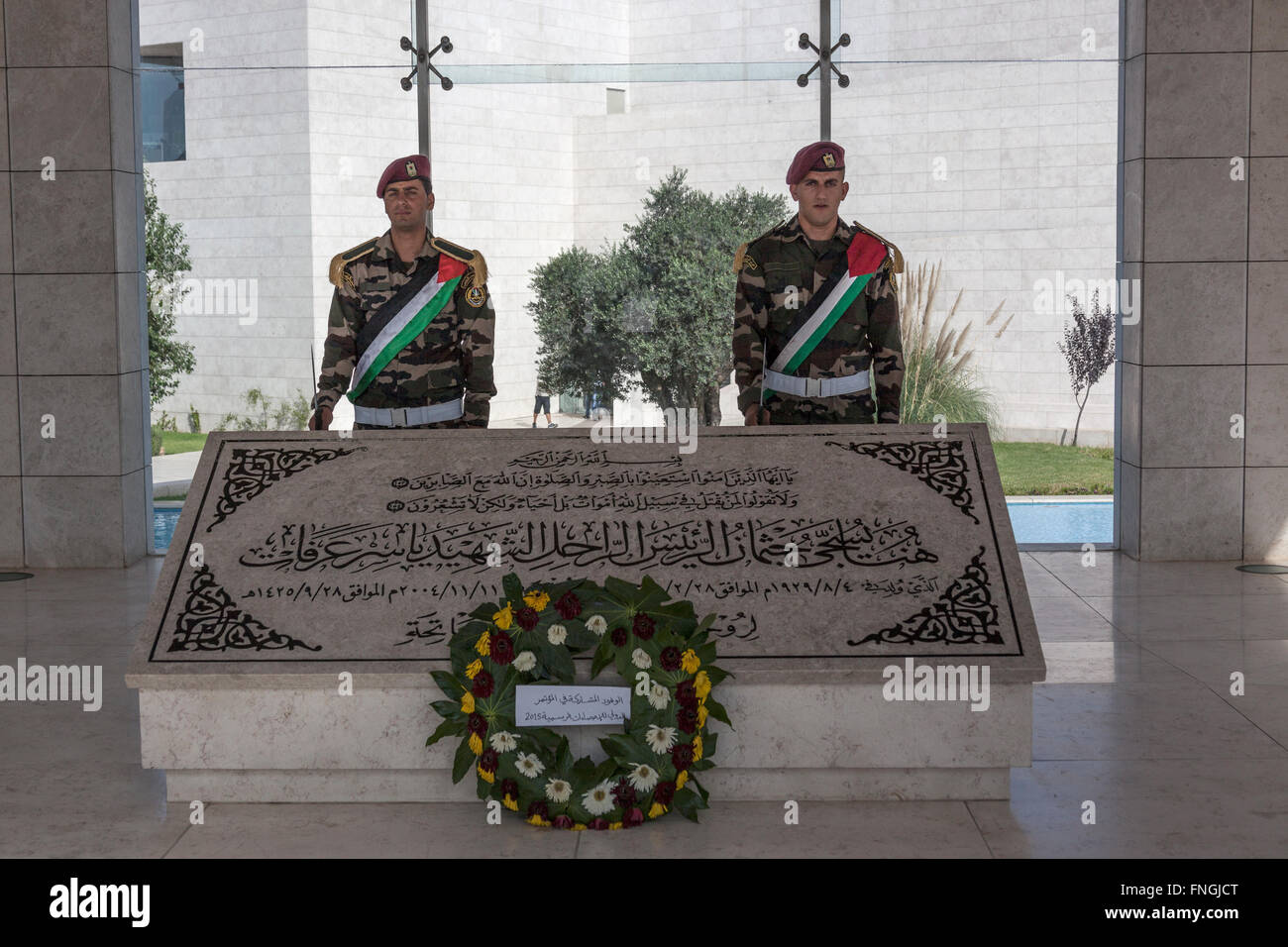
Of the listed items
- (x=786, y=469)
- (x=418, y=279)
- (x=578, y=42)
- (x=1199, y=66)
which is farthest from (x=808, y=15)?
(x=786, y=469)

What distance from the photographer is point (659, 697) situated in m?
3.08

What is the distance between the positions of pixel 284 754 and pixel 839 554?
1.39 meters

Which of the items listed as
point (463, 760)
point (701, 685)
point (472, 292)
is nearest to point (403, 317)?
point (472, 292)

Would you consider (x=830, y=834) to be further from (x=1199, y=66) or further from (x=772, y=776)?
(x=1199, y=66)

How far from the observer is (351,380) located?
4.41 m

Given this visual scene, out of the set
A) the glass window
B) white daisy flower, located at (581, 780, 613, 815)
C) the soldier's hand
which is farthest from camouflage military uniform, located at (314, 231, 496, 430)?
the glass window

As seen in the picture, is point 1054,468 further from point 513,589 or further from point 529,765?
point 529,765

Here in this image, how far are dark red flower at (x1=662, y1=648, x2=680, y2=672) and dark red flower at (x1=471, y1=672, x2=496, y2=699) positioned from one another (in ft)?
1.25

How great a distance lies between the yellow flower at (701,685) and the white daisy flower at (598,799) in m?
0.29

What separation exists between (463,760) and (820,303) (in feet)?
6.13

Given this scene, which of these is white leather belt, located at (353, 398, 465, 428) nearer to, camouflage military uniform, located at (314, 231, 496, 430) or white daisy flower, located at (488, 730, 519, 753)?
camouflage military uniform, located at (314, 231, 496, 430)

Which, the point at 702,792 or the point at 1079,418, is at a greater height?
the point at 1079,418

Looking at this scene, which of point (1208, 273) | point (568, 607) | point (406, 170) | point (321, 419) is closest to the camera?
point (568, 607)

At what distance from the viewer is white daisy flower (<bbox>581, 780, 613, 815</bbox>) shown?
309cm
